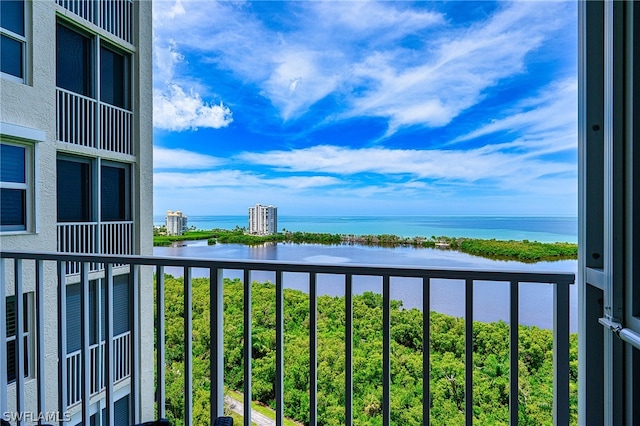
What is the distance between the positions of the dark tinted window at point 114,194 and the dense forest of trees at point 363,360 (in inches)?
112

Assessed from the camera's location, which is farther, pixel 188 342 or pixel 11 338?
pixel 11 338

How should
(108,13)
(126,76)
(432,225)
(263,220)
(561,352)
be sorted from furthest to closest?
1. (126,76)
2. (108,13)
3. (263,220)
4. (432,225)
5. (561,352)

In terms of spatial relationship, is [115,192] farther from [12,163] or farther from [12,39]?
[12,39]

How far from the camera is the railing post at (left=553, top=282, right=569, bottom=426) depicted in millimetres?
1168

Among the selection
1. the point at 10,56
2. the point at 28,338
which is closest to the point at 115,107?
the point at 10,56

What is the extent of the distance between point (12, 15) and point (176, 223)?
7.80 ft

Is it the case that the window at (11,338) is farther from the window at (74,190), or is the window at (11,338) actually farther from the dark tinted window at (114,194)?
the dark tinted window at (114,194)

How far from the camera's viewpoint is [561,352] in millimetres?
1176

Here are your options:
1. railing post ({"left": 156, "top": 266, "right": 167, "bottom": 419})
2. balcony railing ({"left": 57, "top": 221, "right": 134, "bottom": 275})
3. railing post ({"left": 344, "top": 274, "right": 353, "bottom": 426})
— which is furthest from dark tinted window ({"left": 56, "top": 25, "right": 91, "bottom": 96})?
railing post ({"left": 344, "top": 274, "right": 353, "bottom": 426})

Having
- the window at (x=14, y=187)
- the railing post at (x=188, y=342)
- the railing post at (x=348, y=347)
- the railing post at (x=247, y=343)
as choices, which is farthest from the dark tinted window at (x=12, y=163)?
the railing post at (x=348, y=347)

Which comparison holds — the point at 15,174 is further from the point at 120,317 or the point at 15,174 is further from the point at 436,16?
the point at 436,16

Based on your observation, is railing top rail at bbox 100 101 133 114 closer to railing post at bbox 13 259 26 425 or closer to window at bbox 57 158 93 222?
window at bbox 57 158 93 222

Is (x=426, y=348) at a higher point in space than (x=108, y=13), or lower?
lower

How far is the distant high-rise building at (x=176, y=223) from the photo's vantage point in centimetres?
372
